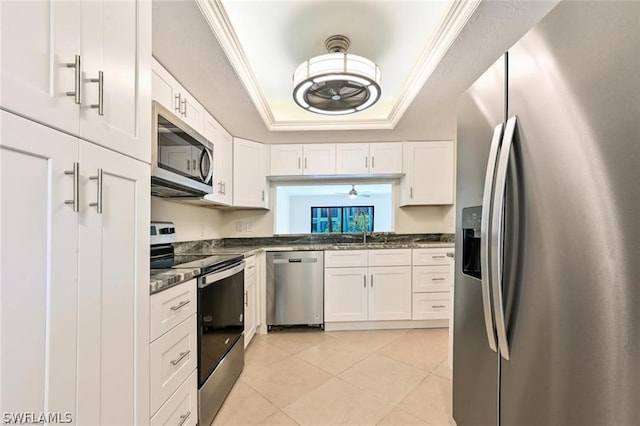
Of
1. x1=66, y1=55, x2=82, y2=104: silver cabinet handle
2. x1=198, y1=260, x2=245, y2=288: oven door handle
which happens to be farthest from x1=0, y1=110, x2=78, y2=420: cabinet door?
x1=198, y1=260, x2=245, y2=288: oven door handle

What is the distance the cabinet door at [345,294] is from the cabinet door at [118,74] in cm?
234

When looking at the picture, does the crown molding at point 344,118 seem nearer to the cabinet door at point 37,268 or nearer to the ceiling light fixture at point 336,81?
the ceiling light fixture at point 336,81

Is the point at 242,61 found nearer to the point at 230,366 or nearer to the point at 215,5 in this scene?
the point at 215,5

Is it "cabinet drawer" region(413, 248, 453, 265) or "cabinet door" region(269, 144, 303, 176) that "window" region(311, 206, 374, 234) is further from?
"cabinet drawer" region(413, 248, 453, 265)

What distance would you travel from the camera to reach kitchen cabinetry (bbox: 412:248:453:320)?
9.86ft

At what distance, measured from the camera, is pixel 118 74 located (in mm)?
842

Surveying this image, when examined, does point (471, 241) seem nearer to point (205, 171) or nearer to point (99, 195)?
point (99, 195)

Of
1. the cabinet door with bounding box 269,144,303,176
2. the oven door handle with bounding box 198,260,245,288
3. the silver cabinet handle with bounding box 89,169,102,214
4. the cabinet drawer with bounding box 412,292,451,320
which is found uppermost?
the cabinet door with bounding box 269,144,303,176

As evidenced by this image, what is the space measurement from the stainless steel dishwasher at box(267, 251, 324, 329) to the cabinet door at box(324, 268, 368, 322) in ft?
0.26

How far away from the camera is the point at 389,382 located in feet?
6.47

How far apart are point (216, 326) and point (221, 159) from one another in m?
1.64

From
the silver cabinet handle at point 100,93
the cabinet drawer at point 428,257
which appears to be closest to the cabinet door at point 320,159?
the cabinet drawer at point 428,257

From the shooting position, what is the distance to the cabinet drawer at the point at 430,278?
119 inches

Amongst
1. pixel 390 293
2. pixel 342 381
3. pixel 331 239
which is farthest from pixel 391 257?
pixel 342 381
